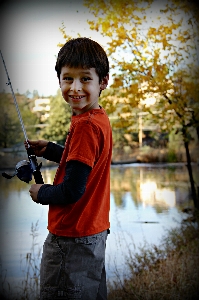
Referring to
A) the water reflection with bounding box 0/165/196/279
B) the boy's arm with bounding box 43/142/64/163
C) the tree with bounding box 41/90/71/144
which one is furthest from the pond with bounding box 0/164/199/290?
the boy's arm with bounding box 43/142/64/163

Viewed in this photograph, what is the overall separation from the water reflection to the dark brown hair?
4.21ft

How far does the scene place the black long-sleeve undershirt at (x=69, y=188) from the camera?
3.97 ft

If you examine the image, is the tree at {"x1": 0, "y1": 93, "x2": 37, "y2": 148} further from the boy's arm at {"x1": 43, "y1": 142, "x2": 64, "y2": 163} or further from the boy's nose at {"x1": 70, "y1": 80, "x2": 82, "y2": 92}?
the boy's nose at {"x1": 70, "y1": 80, "x2": 82, "y2": 92}

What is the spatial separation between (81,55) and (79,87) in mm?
89

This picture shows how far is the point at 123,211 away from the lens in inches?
102

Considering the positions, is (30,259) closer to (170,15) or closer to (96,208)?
(96,208)

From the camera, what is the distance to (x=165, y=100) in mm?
2742

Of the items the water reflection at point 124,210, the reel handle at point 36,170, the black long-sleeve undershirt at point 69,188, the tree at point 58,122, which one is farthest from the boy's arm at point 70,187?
the tree at point 58,122

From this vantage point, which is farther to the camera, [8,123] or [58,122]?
[58,122]

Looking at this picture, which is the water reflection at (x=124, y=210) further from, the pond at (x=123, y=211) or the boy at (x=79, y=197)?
the boy at (x=79, y=197)

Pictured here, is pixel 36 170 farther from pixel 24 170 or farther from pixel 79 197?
pixel 79 197

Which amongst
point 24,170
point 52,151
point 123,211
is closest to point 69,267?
point 24,170

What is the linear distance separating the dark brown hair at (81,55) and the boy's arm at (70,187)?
287 millimetres

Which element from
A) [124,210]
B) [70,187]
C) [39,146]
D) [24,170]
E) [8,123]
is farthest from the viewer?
[124,210]
